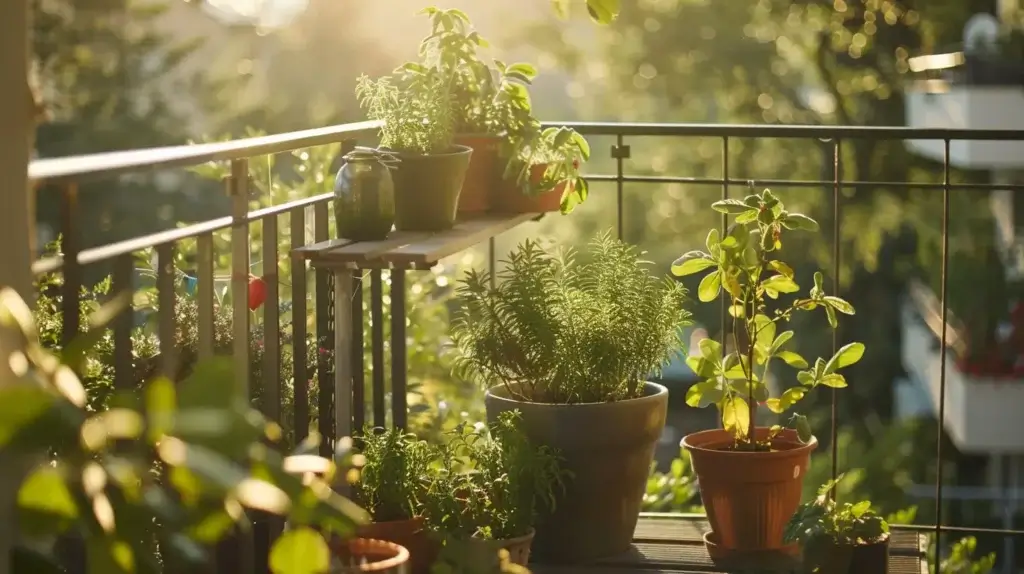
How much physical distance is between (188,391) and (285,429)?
225cm

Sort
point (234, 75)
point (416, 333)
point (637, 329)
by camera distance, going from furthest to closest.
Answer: point (234, 75), point (416, 333), point (637, 329)

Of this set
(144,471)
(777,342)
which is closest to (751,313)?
(777,342)

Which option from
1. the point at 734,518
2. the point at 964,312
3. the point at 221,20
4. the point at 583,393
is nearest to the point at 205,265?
the point at 583,393

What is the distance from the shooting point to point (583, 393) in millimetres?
2670

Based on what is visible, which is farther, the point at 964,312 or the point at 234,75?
the point at 234,75

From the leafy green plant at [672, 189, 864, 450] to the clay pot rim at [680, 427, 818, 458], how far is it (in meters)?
0.02

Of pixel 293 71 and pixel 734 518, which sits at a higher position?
pixel 293 71

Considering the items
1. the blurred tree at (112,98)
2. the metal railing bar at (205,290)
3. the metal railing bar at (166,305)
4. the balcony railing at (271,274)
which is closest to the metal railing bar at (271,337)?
the balcony railing at (271,274)

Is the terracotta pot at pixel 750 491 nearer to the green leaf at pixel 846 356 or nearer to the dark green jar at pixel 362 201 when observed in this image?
the green leaf at pixel 846 356

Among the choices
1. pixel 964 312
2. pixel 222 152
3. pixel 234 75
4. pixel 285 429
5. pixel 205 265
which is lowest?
pixel 964 312

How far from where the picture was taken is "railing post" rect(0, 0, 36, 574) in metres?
0.71

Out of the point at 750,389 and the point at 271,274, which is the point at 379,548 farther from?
the point at 750,389

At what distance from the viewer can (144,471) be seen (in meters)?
0.50

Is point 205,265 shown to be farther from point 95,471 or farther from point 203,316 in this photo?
point 95,471
